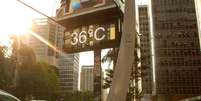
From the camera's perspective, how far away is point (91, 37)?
1271 inches

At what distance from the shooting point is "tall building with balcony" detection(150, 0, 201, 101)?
4933 inches

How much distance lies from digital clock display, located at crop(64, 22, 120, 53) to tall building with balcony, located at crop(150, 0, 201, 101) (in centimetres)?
9490

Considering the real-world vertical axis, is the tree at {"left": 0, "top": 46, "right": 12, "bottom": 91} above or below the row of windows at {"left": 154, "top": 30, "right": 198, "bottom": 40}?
below

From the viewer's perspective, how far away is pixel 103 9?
32.5 m

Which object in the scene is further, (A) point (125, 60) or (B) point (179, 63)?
(B) point (179, 63)

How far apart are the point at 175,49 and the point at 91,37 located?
3943 inches

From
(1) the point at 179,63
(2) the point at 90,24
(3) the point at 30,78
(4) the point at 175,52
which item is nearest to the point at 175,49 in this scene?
(4) the point at 175,52

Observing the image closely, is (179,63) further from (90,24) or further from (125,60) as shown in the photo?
(125,60)

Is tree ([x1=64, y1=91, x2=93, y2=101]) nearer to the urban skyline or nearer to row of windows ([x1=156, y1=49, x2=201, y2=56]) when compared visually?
the urban skyline

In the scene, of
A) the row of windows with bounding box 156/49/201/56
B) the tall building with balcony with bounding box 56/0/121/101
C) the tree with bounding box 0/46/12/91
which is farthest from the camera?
the row of windows with bounding box 156/49/201/56

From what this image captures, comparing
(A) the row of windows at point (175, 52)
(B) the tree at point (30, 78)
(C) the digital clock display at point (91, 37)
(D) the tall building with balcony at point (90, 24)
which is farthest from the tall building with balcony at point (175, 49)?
(C) the digital clock display at point (91, 37)

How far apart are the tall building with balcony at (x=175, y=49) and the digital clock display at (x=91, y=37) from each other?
94904 mm

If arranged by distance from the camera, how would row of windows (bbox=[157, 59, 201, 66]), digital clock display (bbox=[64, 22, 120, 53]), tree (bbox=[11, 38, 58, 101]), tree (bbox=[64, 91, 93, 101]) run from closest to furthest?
digital clock display (bbox=[64, 22, 120, 53])
tree (bbox=[11, 38, 58, 101])
tree (bbox=[64, 91, 93, 101])
row of windows (bbox=[157, 59, 201, 66])

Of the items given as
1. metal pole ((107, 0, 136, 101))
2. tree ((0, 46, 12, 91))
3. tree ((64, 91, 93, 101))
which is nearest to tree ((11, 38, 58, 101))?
tree ((0, 46, 12, 91))
